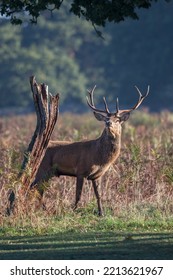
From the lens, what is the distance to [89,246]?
13844 millimetres

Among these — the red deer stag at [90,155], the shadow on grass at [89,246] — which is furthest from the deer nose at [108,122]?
the shadow on grass at [89,246]

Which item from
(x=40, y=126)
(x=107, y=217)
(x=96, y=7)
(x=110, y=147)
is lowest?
(x=107, y=217)

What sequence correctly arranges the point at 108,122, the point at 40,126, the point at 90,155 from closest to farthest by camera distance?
the point at 40,126
the point at 108,122
the point at 90,155

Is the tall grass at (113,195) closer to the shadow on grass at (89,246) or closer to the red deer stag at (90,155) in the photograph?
the red deer stag at (90,155)

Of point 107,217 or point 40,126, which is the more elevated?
point 40,126

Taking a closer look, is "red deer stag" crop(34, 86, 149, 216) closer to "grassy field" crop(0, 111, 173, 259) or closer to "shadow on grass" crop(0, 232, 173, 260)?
"grassy field" crop(0, 111, 173, 259)

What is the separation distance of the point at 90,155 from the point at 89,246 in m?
4.43

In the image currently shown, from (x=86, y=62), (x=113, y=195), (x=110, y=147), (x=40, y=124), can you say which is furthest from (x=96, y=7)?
(x=86, y=62)

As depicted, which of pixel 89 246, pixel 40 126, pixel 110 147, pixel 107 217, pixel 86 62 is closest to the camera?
pixel 89 246

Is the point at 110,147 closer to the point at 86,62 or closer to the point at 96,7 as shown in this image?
the point at 96,7

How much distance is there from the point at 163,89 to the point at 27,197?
180ft

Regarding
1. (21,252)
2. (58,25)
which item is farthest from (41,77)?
(21,252)

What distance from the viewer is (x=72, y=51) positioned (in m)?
80.1

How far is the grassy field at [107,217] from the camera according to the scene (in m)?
13.6
